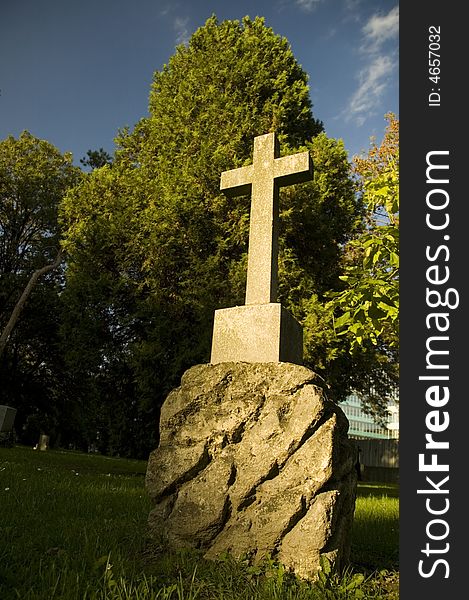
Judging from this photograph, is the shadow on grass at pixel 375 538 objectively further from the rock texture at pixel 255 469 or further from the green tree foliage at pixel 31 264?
the green tree foliage at pixel 31 264

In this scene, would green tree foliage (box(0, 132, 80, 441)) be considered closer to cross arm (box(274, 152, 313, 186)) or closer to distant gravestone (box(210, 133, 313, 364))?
distant gravestone (box(210, 133, 313, 364))

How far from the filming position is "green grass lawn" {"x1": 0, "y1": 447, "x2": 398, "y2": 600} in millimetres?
2939

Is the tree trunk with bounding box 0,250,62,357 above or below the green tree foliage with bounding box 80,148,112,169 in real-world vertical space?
below

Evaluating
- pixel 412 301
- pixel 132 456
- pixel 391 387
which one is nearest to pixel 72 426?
pixel 132 456

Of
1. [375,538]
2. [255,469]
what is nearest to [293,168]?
[255,469]

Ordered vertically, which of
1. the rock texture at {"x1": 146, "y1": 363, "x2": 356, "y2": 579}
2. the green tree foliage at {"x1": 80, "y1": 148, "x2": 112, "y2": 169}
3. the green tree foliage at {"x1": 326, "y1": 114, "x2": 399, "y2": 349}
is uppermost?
the green tree foliage at {"x1": 80, "y1": 148, "x2": 112, "y2": 169}

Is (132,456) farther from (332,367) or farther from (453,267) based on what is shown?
(453,267)

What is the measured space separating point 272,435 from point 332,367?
7839 mm

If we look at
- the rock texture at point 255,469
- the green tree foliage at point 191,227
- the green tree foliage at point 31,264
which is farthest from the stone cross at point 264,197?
the green tree foliage at point 31,264

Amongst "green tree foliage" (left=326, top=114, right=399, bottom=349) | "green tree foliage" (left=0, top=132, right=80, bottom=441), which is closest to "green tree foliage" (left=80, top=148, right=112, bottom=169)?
"green tree foliage" (left=0, top=132, right=80, bottom=441)

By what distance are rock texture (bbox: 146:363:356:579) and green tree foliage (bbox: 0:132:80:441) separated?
16.9m

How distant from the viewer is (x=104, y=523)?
4.51m

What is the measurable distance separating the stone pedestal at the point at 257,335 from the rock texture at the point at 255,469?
0.55 ft

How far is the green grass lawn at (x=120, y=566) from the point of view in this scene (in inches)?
116
